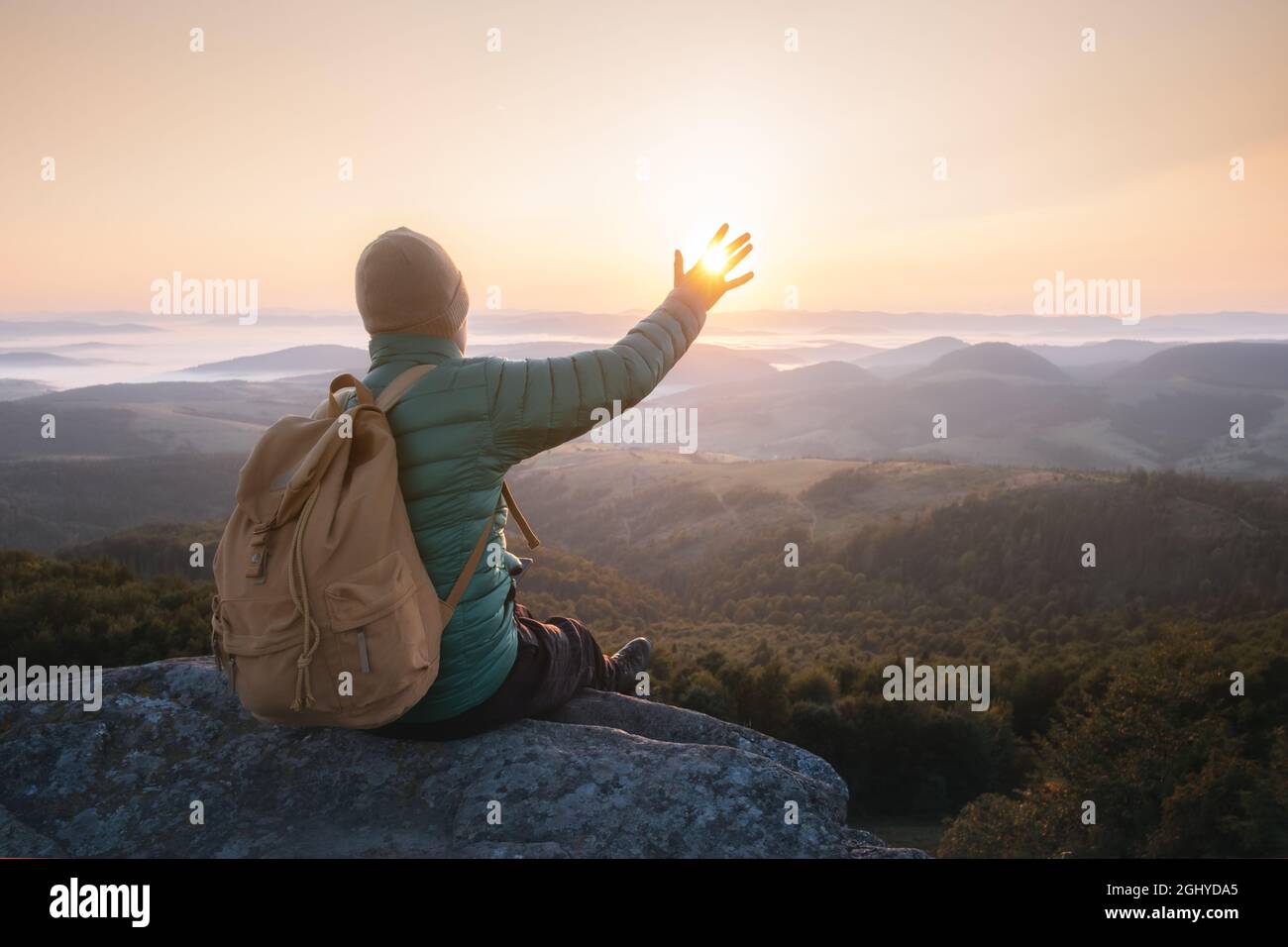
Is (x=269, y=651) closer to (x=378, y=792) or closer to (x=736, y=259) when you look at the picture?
(x=378, y=792)

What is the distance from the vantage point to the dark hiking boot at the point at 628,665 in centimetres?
501

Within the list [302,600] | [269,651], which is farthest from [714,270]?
[269,651]

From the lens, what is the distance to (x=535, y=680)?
161 inches

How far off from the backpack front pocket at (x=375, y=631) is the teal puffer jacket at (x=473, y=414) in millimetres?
283

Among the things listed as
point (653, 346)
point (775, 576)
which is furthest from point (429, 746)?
point (775, 576)

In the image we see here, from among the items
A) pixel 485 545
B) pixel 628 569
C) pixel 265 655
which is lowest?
pixel 628 569

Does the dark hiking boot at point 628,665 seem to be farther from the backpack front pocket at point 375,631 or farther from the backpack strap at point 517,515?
the backpack front pocket at point 375,631

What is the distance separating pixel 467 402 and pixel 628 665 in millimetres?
2539

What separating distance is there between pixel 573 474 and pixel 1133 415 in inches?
5894

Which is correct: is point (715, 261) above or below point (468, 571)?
above

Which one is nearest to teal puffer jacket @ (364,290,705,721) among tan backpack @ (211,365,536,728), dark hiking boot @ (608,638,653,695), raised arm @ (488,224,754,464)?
raised arm @ (488,224,754,464)

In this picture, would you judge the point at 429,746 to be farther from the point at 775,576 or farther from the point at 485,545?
the point at 775,576

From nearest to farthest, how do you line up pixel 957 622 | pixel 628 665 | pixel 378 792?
pixel 378 792 → pixel 628 665 → pixel 957 622
